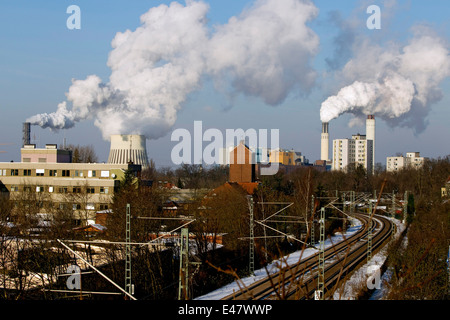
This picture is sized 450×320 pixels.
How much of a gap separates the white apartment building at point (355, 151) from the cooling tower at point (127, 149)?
6144 centimetres

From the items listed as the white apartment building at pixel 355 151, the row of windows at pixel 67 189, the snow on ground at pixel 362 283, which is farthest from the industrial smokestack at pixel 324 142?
the snow on ground at pixel 362 283

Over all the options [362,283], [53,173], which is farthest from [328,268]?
[53,173]

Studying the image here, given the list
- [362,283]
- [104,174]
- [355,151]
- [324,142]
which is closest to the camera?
[362,283]

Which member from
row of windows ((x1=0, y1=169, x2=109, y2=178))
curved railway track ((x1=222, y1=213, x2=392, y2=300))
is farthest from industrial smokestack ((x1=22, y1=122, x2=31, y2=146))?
curved railway track ((x1=222, y1=213, x2=392, y2=300))

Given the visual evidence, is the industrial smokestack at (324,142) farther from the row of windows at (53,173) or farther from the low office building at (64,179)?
the row of windows at (53,173)

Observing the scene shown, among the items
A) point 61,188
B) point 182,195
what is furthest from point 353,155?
point 61,188

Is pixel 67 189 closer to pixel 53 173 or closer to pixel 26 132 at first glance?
pixel 53 173

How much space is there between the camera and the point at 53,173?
39688mm

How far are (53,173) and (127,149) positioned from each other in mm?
13873

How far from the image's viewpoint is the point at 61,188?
1501 inches
